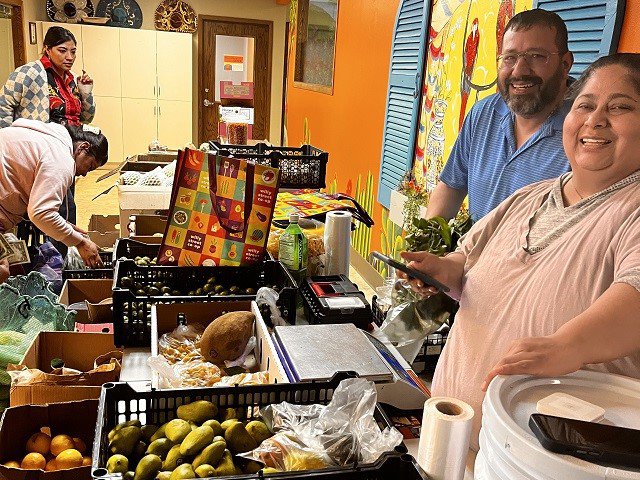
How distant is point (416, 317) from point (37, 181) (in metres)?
2.00

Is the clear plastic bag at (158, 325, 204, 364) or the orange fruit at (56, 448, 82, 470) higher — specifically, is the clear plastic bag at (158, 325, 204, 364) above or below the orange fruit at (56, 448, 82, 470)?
above

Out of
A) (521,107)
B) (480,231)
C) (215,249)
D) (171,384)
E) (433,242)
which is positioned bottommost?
(171,384)

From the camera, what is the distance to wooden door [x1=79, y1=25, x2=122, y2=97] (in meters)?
8.84

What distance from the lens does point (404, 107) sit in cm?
393

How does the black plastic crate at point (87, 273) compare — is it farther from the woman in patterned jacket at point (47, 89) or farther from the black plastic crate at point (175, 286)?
the woman in patterned jacket at point (47, 89)

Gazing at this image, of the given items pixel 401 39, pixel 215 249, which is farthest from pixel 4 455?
pixel 401 39

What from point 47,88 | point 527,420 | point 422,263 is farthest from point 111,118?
point 527,420

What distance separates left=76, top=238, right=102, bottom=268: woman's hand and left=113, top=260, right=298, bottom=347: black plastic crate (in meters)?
0.95

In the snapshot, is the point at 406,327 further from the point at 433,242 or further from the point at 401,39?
the point at 401,39

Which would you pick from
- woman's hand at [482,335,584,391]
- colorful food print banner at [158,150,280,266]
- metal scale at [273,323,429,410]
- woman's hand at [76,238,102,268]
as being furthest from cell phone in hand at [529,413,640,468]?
woman's hand at [76,238,102,268]

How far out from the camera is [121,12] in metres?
9.14

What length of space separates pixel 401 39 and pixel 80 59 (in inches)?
259

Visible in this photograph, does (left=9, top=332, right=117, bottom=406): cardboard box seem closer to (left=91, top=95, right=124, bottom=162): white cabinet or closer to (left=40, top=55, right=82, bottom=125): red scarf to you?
(left=40, top=55, right=82, bottom=125): red scarf

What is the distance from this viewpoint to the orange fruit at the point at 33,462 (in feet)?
4.83
